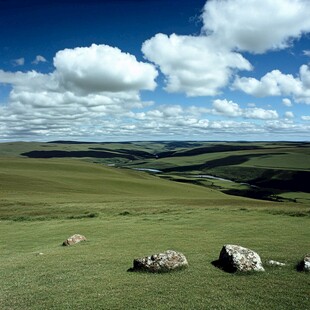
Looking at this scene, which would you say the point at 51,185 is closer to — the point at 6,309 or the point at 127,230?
the point at 127,230

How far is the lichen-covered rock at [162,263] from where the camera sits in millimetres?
21531

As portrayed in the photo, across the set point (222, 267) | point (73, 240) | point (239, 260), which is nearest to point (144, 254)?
point (222, 267)

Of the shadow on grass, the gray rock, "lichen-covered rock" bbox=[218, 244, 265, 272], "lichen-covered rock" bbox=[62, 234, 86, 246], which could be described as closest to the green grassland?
the shadow on grass

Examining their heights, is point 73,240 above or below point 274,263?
below

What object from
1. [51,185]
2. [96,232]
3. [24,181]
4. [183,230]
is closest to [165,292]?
[183,230]

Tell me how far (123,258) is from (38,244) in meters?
14.3

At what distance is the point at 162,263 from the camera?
70.8ft

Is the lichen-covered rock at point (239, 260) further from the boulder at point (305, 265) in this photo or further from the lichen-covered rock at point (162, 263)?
the lichen-covered rock at point (162, 263)

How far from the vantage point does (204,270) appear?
70.9 ft

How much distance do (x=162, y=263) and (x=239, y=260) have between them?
194 inches

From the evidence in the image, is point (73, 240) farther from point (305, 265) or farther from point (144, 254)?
point (305, 265)

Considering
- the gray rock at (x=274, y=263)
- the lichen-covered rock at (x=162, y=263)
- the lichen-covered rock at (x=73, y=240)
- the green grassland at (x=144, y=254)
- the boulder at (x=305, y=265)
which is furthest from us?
the lichen-covered rock at (x=73, y=240)

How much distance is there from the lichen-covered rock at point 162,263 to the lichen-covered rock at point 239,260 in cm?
270

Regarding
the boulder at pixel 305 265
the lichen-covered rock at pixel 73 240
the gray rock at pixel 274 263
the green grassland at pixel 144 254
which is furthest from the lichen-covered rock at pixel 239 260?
the lichen-covered rock at pixel 73 240
